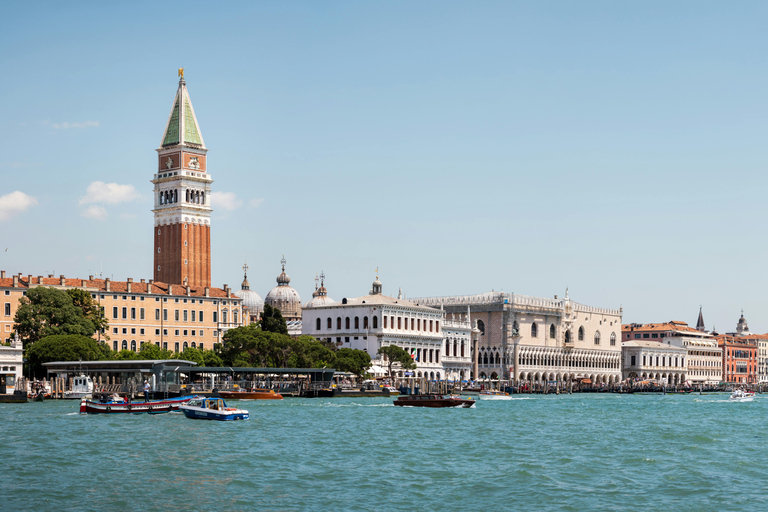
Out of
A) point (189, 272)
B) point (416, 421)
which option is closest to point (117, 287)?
point (189, 272)

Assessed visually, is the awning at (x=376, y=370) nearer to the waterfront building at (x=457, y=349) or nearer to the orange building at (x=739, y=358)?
the waterfront building at (x=457, y=349)

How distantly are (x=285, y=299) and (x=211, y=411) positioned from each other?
9228cm

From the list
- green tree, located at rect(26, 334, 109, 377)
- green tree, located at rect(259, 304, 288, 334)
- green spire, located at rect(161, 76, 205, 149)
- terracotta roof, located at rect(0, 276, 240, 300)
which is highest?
green spire, located at rect(161, 76, 205, 149)

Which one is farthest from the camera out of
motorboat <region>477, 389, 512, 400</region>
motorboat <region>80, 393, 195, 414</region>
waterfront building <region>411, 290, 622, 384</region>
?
waterfront building <region>411, 290, 622, 384</region>

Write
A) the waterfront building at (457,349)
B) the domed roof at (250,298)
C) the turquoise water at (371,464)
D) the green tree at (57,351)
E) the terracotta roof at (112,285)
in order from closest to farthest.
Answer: the turquoise water at (371,464) < the green tree at (57,351) < the terracotta roof at (112,285) < the waterfront building at (457,349) < the domed roof at (250,298)

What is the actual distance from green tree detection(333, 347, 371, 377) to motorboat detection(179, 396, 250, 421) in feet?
118

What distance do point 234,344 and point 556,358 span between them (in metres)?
57.5

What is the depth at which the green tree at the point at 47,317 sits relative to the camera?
237 ft

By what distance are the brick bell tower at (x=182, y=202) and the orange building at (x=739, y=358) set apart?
95247 mm

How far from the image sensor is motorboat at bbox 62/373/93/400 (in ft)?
211

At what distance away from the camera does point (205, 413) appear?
47125 millimetres

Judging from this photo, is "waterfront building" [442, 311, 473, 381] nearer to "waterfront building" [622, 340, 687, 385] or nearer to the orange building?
"waterfront building" [622, 340, 687, 385]

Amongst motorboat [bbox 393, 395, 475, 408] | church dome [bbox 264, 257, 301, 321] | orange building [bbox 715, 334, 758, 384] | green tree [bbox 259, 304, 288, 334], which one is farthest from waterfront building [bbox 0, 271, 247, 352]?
orange building [bbox 715, 334, 758, 384]

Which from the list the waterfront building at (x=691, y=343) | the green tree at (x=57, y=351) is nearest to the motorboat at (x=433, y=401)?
the green tree at (x=57, y=351)
